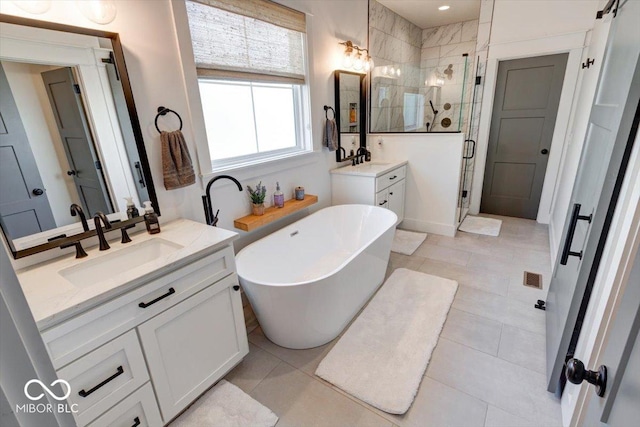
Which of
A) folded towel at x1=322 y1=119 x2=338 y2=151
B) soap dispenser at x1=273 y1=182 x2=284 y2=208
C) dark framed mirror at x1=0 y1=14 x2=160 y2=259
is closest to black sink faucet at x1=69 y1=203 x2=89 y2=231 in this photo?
dark framed mirror at x1=0 y1=14 x2=160 y2=259

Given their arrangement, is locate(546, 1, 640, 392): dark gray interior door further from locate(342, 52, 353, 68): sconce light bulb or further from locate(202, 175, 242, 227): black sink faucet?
locate(342, 52, 353, 68): sconce light bulb

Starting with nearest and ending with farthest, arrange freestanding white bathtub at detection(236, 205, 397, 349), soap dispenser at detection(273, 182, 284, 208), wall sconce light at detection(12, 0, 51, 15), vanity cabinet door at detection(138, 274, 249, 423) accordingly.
A: wall sconce light at detection(12, 0, 51, 15) → vanity cabinet door at detection(138, 274, 249, 423) → freestanding white bathtub at detection(236, 205, 397, 349) → soap dispenser at detection(273, 182, 284, 208)

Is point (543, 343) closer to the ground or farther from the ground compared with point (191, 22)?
closer to the ground

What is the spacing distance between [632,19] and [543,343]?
1884mm

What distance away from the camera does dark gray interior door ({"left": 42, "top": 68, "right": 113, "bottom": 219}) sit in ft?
4.80

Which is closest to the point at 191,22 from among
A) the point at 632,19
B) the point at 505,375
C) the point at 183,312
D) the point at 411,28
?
the point at 183,312

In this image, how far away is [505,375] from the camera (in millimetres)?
1827

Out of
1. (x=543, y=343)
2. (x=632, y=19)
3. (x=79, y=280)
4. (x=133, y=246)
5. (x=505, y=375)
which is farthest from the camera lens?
(x=543, y=343)

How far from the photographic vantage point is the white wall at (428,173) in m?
3.59

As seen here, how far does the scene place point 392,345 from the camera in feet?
6.79

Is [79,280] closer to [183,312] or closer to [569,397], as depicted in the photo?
[183,312]

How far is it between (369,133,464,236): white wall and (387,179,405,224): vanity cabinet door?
0.15 m

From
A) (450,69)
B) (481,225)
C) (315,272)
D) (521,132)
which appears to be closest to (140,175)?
(315,272)

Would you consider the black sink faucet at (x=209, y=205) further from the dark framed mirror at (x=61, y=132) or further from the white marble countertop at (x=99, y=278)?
the dark framed mirror at (x=61, y=132)
